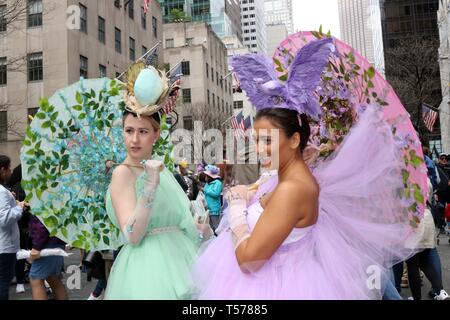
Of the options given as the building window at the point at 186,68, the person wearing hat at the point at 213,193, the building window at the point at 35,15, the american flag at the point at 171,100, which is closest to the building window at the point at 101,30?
the building window at the point at 35,15

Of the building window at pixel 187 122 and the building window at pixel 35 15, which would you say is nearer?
the building window at pixel 35 15

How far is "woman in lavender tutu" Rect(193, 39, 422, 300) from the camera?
1896 millimetres

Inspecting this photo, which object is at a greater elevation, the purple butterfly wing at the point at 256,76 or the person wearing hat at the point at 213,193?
the purple butterfly wing at the point at 256,76

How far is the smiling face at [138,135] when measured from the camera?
9.09 ft

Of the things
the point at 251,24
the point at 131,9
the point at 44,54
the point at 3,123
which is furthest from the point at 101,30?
the point at 251,24

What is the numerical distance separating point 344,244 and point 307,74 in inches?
31.9

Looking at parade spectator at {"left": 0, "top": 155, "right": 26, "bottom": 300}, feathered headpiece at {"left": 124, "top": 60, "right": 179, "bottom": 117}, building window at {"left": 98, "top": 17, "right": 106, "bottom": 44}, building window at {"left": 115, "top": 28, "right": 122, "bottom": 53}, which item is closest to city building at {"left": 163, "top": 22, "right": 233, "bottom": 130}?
building window at {"left": 115, "top": 28, "right": 122, "bottom": 53}

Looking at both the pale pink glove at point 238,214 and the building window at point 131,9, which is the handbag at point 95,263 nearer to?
the pale pink glove at point 238,214

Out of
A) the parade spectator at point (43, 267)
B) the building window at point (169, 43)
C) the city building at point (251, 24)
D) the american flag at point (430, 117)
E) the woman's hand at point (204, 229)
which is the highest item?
the city building at point (251, 24)

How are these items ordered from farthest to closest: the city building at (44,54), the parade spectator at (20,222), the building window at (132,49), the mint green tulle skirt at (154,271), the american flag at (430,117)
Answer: the building window at (132,49)
the city building at (44,54)
the american flag at (430,117)
the parade spectator at (20,222)
the mint green tulle skirt at (154,271)

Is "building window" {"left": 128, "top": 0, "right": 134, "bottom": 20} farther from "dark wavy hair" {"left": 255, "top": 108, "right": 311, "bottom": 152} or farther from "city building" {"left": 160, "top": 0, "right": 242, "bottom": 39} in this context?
"city building" {"left": 160, "top": 0, "right": 242, "bottom": 39}

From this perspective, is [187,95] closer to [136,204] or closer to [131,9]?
[131,9]

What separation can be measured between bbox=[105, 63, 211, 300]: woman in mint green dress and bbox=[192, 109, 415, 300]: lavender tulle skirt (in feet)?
0.96
